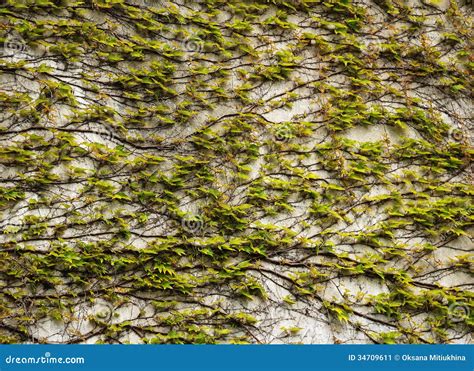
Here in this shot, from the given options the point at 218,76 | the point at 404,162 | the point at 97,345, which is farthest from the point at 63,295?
the point at 404,162

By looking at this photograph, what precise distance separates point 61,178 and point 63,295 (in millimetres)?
840

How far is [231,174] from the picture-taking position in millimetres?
3936

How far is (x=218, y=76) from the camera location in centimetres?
406

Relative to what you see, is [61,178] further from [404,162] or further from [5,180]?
[404,162]

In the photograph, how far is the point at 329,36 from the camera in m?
4.23

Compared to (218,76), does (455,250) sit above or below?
below

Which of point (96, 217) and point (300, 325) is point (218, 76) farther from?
point (300, 325)

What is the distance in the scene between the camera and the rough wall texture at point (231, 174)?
12.1ft

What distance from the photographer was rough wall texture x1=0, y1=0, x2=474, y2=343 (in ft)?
12.1

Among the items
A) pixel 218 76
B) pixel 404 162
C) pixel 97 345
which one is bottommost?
pixel 97 345

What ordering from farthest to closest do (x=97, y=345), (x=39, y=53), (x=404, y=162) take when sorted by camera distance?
(x=404, y=162) < (x=39, y=53) < (x=97, y=345)

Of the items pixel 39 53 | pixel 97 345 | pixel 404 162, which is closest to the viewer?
pixel 97 345

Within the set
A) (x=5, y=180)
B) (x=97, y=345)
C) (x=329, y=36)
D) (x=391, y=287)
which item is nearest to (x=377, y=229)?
(x=391, y=287)

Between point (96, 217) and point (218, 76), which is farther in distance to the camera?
point (218, 76)
